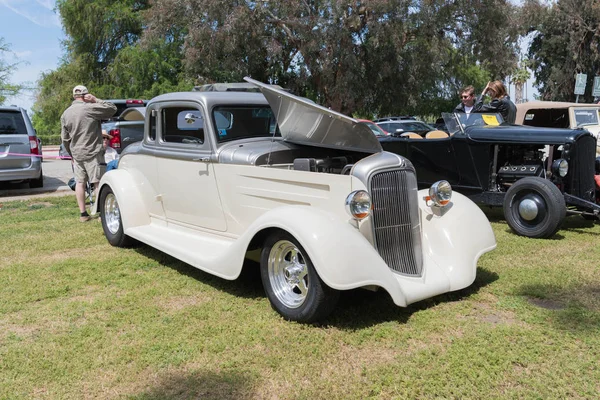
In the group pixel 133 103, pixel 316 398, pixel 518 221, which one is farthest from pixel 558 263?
pixel 133 103

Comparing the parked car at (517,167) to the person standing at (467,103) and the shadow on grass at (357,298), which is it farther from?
the shadow on grass at (357,298)

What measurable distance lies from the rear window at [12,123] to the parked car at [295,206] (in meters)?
6.25

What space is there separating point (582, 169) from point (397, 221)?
3.70 m

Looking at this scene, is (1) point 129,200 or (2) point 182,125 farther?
(1) point 129,200

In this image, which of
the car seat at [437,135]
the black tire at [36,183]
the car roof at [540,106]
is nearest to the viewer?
the car seat at [437,135]

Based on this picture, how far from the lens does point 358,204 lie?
3.33 meters

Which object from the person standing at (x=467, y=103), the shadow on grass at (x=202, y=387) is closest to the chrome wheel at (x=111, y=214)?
the shadow on grass at (x=202, y=387)

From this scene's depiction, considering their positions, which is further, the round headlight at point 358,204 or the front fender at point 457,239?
the front fender at point 457,239

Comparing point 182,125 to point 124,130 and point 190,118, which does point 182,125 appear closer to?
point 190,118

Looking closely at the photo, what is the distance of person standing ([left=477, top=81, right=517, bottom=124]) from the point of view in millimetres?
7117

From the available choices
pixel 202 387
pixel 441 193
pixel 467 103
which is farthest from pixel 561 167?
pixel 202 387

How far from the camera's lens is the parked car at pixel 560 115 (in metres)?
10.1

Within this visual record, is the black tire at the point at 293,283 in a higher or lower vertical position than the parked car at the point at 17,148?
lower

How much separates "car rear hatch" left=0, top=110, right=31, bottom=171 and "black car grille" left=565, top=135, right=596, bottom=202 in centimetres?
965
